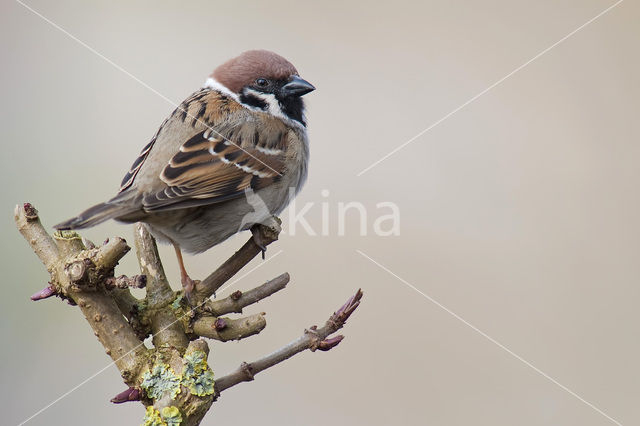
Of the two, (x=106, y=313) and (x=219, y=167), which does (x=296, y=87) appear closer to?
(x=219, y=167)

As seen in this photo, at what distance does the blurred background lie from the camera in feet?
15.7

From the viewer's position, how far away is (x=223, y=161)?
3561 millimetres

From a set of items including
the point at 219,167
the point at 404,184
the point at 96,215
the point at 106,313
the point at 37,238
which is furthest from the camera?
the point at 404,184

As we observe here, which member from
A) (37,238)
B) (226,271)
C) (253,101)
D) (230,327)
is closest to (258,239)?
(226,271)

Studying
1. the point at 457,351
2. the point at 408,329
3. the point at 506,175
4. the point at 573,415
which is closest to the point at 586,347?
the point at 573,415

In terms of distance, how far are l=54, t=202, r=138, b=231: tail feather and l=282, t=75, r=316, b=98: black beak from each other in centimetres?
132

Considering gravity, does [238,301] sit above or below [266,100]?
below

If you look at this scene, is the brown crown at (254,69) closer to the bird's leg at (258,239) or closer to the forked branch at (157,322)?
the bird's leg at (258,239)

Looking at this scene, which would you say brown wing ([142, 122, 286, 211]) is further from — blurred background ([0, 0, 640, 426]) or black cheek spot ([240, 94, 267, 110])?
blurred background ([0, 0, 640, 426])

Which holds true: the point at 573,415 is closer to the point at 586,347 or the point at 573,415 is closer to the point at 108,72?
the point at 586,347

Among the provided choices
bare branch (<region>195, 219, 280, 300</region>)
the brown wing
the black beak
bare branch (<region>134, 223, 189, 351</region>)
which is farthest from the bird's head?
bare branch (<region>134, 223, 189, 351</region>)

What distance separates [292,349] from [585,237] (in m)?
3.94

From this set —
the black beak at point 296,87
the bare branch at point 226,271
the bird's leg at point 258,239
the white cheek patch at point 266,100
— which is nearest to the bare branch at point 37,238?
the bare branch at point 226,271

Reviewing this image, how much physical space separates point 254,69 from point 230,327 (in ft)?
6.47
